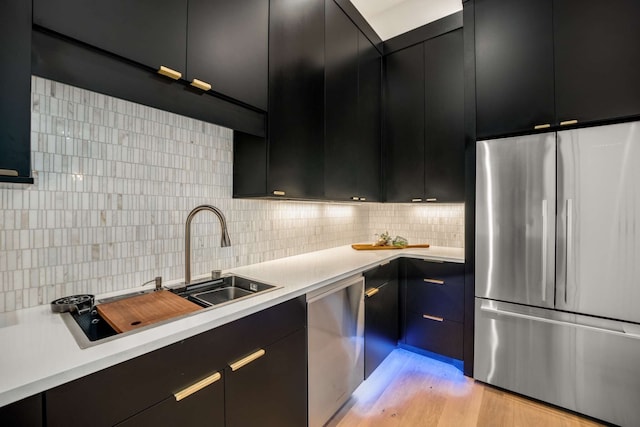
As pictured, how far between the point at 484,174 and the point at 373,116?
3.70 ft

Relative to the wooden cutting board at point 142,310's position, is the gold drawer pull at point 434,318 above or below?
below

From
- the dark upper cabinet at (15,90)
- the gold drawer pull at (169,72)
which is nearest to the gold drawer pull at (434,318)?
the gold drawer pull at (169,72)

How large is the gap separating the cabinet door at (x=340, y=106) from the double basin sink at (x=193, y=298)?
2.90 ft

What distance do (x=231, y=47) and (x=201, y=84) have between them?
1.03ft

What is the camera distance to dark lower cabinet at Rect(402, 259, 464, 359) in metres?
2.25

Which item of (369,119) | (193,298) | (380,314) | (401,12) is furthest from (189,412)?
(401,12)

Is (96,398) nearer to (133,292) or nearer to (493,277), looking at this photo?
(133,292)

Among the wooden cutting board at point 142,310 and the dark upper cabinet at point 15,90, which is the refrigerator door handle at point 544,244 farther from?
the dark upper cabinet at point 15,90

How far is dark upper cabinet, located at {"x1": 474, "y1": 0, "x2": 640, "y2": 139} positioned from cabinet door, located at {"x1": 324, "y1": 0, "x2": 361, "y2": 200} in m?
0.92

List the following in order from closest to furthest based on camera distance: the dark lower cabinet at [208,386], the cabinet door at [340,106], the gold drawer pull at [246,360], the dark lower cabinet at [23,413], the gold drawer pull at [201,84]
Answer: the dark lower cabinet at [23,413] → the dark lower cabinet at [208,386] → the gold drawer pull at [246,360] → the gold drawer pull at [201,84] → the cabinet door at [340,106]

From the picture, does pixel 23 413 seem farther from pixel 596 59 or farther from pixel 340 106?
pixel 596 59

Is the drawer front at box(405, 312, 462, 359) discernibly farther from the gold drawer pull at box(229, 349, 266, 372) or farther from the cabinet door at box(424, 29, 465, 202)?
the gold drawer pull at box(229, 349, 266, 372)

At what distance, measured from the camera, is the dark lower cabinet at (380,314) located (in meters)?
2.04

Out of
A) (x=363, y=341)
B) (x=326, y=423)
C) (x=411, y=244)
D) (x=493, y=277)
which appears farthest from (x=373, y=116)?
(x=326, y=423)
